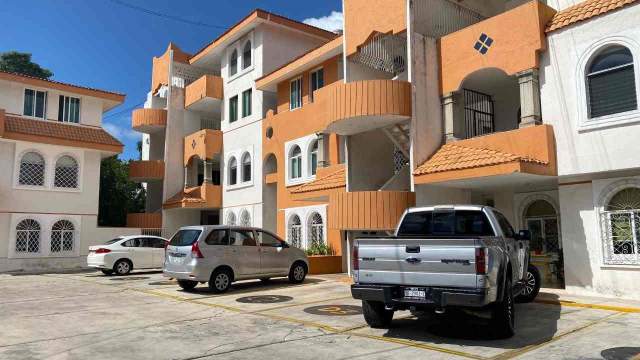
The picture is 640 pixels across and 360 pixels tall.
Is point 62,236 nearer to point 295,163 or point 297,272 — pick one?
point 295,163

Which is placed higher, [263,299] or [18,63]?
[18,63]

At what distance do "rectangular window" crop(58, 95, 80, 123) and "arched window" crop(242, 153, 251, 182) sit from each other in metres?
9.08

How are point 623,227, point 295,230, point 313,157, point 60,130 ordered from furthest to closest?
1. point 60,130
2. point 295,230
3. point 313,157
4. point 623,227

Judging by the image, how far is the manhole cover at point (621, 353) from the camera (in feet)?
21.8

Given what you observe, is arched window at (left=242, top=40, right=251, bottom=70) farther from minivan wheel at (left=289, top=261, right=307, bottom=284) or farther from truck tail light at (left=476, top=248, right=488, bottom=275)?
truck tail light at (left=476, top=248, right=488, bottom=275)

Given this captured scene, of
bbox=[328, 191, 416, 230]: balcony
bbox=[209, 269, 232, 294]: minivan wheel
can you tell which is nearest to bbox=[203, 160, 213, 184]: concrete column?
bbox=[328, 191, 416, 230]: balcony

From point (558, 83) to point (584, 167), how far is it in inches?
89.0

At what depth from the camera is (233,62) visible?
29250mm

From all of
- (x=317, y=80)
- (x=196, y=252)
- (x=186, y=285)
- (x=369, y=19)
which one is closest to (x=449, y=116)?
(x=369, y=19)

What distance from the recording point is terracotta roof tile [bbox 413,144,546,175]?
12219 millimetres

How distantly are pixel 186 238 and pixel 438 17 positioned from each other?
406 inches

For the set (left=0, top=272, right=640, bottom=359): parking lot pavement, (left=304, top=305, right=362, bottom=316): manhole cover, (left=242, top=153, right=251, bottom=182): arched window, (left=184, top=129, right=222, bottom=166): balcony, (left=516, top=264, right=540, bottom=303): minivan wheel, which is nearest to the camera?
(left=0, top=272, right=640, bottom=359): parking lot pavement

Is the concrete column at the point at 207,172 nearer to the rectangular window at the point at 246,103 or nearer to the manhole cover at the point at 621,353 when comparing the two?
the rectangular window at the point at 246,103

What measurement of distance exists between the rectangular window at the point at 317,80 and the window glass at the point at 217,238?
37.0ft
